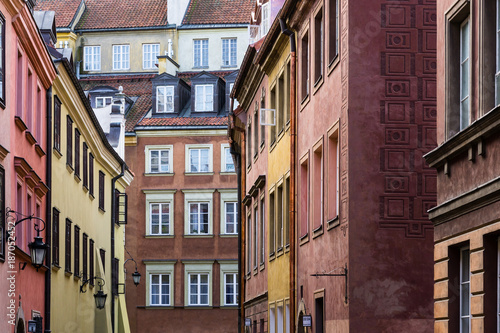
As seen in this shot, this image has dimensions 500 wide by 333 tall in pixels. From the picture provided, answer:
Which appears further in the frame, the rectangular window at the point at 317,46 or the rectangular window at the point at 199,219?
the rectangular window at the point at 199,219

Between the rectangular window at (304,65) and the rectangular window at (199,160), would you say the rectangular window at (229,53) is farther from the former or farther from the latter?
the rectangular window at (304,65)

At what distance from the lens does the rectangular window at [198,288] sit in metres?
51.0

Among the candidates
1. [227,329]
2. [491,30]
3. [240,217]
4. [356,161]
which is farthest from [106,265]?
[491,30]

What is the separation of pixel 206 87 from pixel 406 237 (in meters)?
37.0

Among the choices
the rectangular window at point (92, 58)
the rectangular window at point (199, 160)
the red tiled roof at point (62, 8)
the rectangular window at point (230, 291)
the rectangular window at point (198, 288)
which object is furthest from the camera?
the red tiled roof at point (62, 8)

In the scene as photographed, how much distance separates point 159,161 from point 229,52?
827cm

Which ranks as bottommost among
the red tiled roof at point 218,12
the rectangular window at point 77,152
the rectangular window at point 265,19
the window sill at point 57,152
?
the window sill at point 57,152

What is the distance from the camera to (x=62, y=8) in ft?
197

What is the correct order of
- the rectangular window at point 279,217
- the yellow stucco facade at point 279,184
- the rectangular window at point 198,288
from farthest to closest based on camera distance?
1. the rectangular window at point 198,288
2. the rectangular window at point 279,217
3. the yellow stucco facade at point 279,184

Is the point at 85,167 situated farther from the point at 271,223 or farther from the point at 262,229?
the point at 271,223

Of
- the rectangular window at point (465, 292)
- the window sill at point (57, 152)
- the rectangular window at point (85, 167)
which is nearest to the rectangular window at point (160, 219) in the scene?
the rectangular window at point (85, 167)

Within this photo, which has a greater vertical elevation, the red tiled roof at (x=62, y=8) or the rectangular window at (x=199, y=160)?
the red tiled roof at (x=62, y=8)

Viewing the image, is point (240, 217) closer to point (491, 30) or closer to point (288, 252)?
point (288, 252)

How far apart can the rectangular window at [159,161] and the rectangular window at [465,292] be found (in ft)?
131
